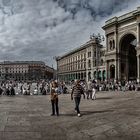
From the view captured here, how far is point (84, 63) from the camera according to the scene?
380 ft

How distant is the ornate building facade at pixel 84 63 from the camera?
93975mm

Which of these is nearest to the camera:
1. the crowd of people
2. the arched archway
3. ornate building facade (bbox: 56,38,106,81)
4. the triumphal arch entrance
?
the crowd of people

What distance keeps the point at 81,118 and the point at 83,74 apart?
349 ft

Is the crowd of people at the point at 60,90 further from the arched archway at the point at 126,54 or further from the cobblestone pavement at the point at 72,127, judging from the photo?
the arched archway at the point at 126,54

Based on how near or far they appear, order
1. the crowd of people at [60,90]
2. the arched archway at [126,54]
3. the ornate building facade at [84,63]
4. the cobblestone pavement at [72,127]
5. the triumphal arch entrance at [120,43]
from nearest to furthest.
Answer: the cobblestone pavement at [72,127]
the crowd of people at [60,90]
the triumphal arch entrance at [120,43]
the arched archway at [126,54]
the ornate building facade at [84,63]

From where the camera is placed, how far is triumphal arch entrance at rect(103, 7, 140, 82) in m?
61.0

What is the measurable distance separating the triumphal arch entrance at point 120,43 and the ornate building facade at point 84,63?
59.3ft

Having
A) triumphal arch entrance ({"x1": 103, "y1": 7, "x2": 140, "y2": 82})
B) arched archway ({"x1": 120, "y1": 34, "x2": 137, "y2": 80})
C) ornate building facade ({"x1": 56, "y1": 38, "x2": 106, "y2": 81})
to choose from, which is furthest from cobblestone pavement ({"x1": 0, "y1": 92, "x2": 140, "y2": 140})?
ornate building facade ({"x1": 56, "y1": 38, "x2": 106, "y2": 81})

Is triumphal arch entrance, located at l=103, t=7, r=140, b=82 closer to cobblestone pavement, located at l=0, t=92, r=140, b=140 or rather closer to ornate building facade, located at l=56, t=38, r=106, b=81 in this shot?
ornate building facade, located at l=56, t=38, r=106, b=81

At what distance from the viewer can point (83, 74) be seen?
11762 centimetres

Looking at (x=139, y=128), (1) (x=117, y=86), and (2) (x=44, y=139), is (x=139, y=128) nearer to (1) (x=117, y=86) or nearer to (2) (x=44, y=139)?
(2) (x=44, y=139)

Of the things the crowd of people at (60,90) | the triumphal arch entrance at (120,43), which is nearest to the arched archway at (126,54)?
the triumphal arch entrance at (120,43)

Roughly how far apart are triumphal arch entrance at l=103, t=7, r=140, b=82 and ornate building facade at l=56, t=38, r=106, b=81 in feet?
59.3

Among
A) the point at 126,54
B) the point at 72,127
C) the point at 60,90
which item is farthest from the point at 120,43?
the point at 72,127
